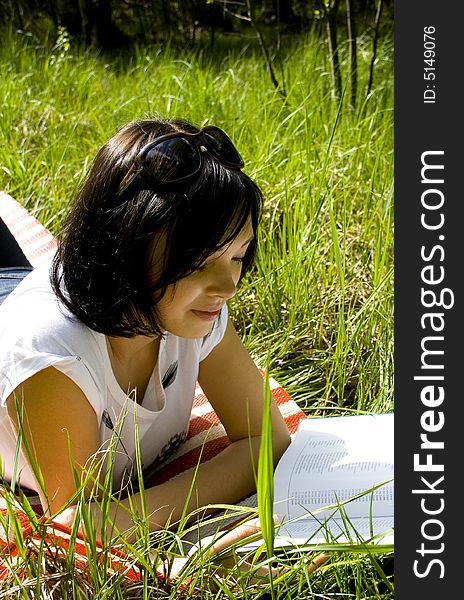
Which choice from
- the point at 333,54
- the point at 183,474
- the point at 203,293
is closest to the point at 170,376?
the point at 183,474

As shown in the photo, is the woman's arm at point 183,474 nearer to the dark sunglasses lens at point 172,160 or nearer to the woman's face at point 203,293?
the woman's face at point 203,293

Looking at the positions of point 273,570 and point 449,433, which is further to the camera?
point 449,433

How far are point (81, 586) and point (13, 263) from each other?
141cm

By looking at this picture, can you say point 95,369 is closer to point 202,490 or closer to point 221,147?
point 202,490

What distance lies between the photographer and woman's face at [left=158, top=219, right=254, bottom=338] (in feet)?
5.85

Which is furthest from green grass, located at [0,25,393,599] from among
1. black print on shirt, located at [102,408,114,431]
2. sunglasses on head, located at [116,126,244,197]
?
sunglasses on head, located at [116,126,244,197]

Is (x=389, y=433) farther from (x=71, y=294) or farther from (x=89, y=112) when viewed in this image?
(x=89, y=112)

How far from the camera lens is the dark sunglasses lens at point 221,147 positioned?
1.79 metres

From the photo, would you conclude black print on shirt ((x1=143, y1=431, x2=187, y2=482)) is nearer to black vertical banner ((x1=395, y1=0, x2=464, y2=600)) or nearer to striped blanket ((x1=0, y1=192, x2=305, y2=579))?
striped blanket ((x1=0, y1=192, x2=305, y2=579))

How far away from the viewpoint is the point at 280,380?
9.04ft

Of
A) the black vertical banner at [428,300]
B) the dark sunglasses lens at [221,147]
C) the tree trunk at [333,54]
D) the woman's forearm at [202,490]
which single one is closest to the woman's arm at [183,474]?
the woman's forearm at [202,490]

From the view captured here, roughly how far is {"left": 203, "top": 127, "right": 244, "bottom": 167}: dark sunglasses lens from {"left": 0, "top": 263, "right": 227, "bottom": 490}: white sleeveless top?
41cm

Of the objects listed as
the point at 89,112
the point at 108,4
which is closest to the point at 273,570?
the point at 89,112

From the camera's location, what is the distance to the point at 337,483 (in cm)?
190
